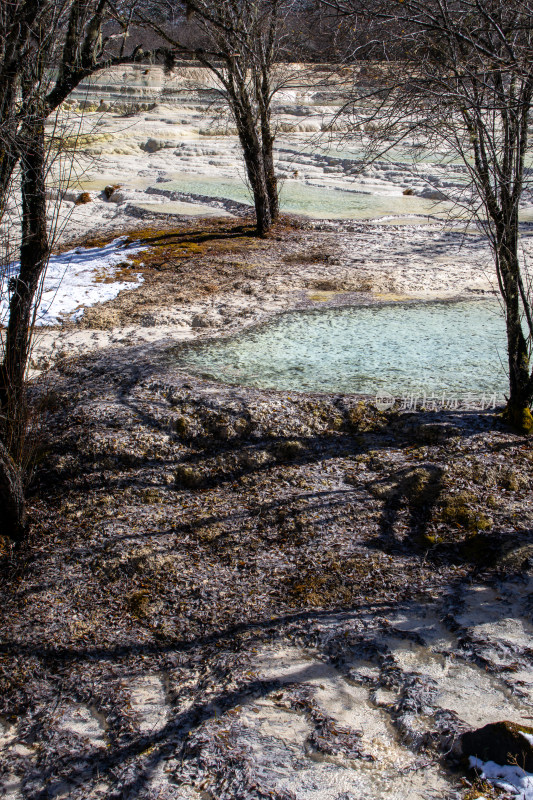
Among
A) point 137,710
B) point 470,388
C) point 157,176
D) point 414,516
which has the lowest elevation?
point 137,710

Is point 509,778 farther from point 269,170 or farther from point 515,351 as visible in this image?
point 269,170

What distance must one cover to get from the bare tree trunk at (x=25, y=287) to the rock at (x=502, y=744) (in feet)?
8.12

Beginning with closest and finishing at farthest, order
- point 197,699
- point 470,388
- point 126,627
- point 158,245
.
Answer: point 197,699 < point 126,627 < point 470,388 < point 158,245

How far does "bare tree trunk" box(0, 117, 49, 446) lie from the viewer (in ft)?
10.9

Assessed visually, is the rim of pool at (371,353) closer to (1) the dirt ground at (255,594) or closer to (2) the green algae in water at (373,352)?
(2) the green algae in water at (373,352)

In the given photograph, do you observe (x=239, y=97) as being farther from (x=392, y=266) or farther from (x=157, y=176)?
(x=157, y=176)

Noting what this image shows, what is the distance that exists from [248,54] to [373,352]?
486 cm

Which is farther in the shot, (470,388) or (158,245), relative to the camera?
(158,245)

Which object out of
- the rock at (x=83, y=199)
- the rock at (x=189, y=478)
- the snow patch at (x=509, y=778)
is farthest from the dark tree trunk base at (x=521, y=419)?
the rock at (x=83, y=199)

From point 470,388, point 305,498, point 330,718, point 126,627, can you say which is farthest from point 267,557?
point 470,388

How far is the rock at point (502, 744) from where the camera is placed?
203 cm

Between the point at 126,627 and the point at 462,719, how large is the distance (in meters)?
1.42

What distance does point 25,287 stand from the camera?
139 inches

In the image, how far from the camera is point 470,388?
14.7 ft
